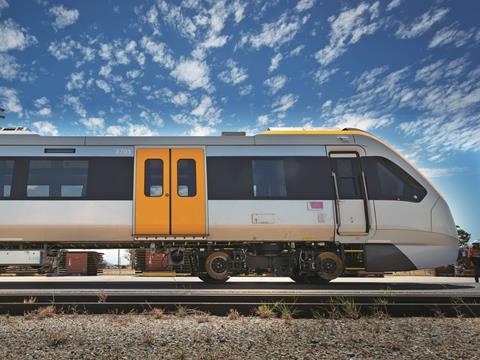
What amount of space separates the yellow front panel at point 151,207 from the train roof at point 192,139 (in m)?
0.76

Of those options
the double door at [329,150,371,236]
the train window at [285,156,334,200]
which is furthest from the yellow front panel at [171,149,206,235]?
the double door at [329,150,371,236]

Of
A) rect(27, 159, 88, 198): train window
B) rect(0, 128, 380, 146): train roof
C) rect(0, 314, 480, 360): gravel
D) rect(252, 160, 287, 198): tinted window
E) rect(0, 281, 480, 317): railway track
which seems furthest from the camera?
rect(0, 128, 380, 146): train roof

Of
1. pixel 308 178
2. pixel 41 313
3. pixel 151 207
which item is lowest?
pixel 41 313

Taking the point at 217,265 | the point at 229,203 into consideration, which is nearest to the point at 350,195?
the point at 229,203

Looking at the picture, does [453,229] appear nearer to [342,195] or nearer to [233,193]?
[342,195]

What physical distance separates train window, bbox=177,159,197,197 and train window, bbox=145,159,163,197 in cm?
45

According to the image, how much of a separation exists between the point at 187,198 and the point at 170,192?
0.44m

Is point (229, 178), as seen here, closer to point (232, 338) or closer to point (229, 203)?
point (229, 203)

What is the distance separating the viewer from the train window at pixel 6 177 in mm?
9805

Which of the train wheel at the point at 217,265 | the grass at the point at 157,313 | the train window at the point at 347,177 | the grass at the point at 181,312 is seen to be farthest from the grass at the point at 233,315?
the train window at the point at 347,177

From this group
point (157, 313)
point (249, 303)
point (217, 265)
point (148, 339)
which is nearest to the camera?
point (148, 339)

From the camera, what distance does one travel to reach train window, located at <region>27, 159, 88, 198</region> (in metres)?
9.79

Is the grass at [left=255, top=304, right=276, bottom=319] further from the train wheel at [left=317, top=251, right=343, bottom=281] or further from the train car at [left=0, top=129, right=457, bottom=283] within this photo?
the train wheel at [left=317, top=251, right=343, bottom=281]

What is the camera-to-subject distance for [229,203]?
979 cm
